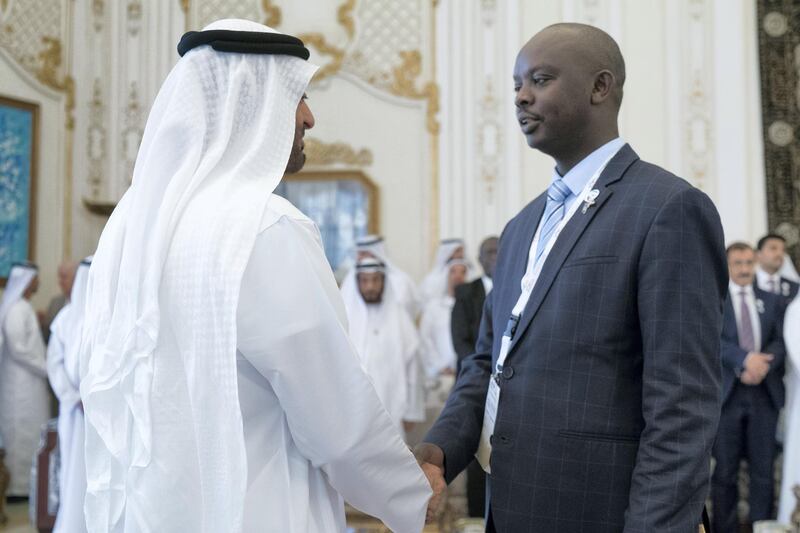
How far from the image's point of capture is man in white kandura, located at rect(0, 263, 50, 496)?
7547mm

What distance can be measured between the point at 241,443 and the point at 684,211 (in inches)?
35.7

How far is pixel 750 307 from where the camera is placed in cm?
602

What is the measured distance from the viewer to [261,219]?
6.25ft

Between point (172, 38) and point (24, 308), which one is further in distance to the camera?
point (172, 38)

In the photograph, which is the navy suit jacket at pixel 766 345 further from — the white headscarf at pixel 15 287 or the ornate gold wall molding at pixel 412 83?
the white headscarf at pixel 15 287

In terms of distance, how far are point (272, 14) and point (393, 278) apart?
3.08 metres

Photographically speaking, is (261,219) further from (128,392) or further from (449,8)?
(449,8)

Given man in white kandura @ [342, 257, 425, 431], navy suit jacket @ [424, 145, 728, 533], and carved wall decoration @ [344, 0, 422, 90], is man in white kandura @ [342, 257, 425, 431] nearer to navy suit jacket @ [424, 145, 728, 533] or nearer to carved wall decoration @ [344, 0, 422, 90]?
carved wall decoration @ [344, 0, 422, 90]

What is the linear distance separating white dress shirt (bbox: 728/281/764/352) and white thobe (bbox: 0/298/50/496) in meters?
4.90

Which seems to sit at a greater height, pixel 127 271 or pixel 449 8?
pixel 449 8

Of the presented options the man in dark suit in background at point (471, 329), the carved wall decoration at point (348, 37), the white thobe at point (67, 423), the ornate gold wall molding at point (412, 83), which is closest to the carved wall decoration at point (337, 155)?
the ornate gold wall molding at point (412, 83)

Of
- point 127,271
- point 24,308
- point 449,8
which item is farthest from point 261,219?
point 449,8

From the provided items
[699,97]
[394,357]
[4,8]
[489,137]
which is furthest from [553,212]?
[4,8]

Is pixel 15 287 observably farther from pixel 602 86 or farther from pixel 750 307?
pixel 602 86
